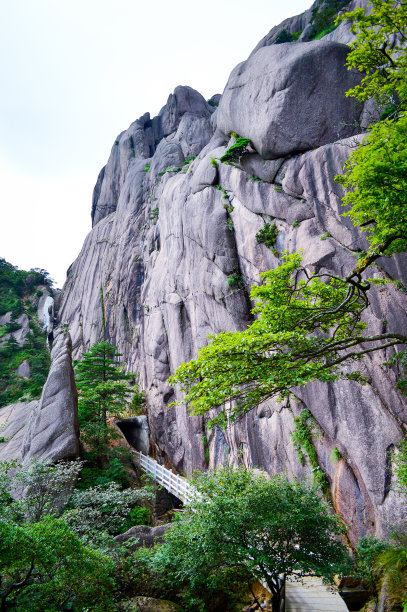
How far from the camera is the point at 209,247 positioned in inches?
706

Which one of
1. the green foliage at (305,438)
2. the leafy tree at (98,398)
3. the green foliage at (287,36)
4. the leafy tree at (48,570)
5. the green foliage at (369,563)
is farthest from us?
the green foliage at (287,36)

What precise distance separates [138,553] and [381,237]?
850 centimetres

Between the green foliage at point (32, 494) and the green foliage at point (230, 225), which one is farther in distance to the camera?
the green foliage at point (230, 225)

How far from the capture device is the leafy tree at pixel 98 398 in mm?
18250

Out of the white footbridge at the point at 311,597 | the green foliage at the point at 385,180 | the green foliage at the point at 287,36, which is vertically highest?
the green foliage at the point at 287,36

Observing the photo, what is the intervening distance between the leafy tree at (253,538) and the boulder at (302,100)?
40.9 feet

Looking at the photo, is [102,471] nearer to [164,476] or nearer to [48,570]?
[164,476]

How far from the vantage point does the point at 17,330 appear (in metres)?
40.0

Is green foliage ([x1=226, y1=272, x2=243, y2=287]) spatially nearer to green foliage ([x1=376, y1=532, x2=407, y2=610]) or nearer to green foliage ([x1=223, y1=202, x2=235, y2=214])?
green foliage ([x1=223, y1=202, x2=235, y2=214])

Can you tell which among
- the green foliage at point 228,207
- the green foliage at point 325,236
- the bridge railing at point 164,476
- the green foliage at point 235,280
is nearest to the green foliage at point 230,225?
the green foliage at point 228,207

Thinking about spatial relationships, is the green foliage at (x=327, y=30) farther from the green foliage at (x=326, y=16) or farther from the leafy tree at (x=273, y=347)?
the leafy tree at (x=273, y=347)

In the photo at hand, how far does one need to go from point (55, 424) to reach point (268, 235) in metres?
13.2

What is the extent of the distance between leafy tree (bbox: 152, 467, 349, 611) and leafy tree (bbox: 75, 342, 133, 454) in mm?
12421

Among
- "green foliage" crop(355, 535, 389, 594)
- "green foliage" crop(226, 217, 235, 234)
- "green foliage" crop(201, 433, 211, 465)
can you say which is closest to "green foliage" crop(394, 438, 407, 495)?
"green foliage" crop(355, 535, 389, 594)
